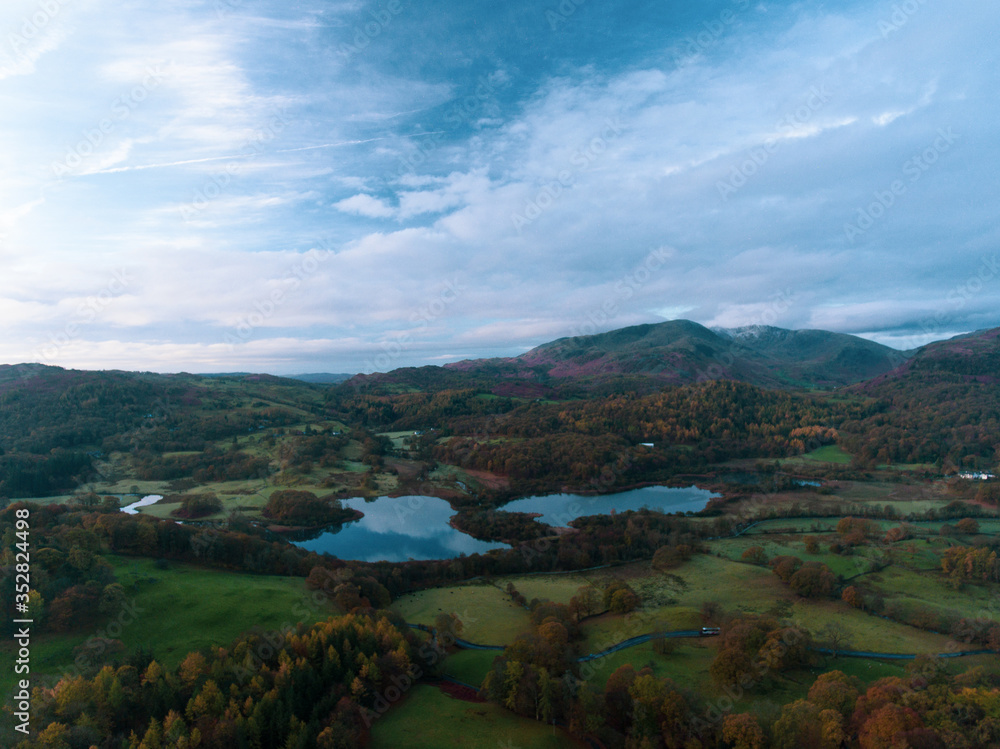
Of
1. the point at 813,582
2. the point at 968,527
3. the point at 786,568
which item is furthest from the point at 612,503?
the point at 968,527

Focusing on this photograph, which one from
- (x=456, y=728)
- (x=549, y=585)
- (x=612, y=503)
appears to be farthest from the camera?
(x=612, y=503)

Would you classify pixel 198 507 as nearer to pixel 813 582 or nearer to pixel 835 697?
pixel 835 697

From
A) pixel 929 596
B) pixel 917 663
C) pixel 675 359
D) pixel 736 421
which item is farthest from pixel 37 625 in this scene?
pixel 675 359

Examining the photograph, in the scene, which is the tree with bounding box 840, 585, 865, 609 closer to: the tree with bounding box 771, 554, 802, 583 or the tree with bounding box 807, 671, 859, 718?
the tree with bounding box 771, 554, 802, 583

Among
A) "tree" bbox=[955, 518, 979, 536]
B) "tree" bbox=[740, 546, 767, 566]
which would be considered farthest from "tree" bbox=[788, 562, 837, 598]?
"tree" bbox=[955, 518, 979, 536]

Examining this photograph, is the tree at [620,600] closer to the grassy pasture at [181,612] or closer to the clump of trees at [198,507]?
the grassy pasture at [181,612]
